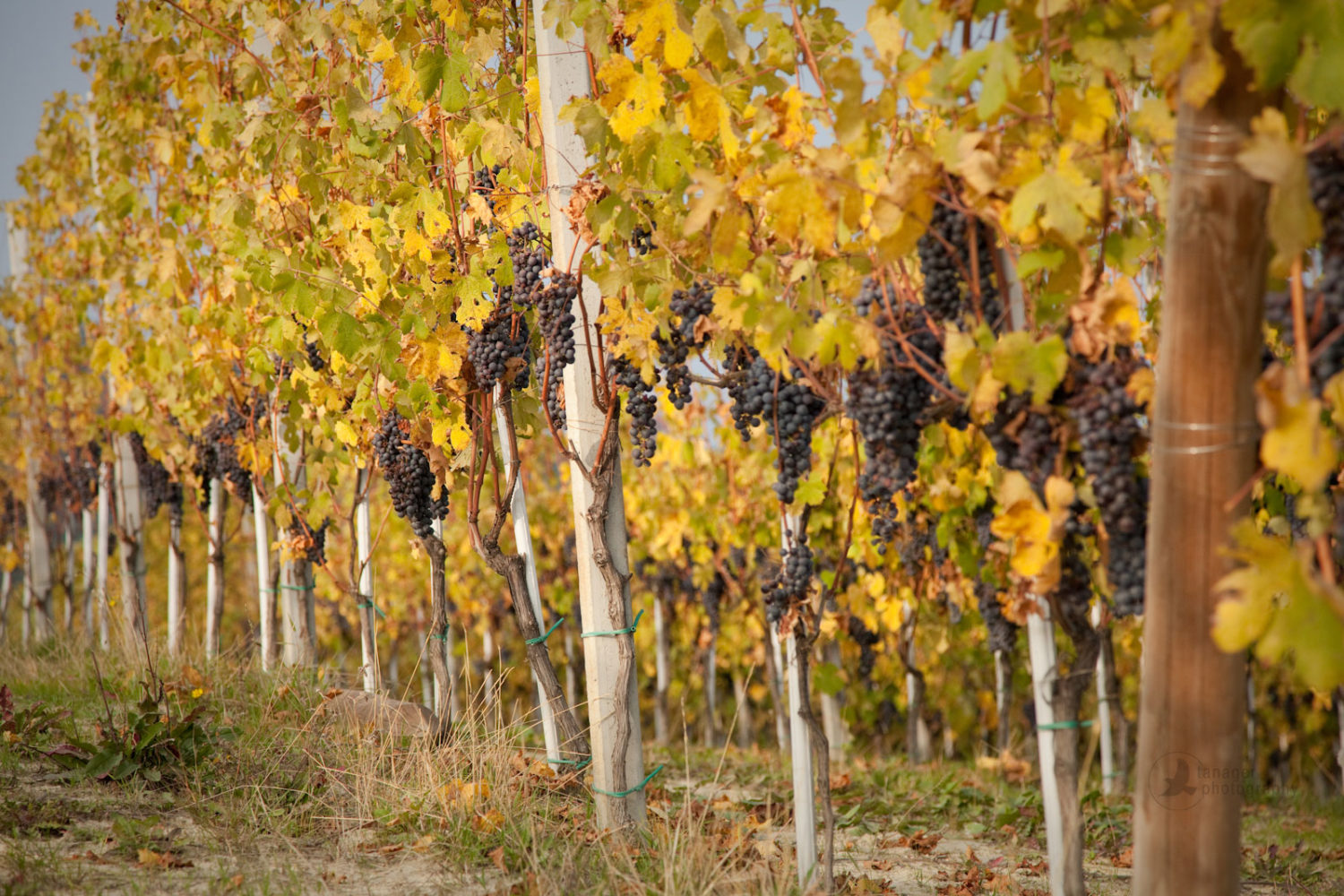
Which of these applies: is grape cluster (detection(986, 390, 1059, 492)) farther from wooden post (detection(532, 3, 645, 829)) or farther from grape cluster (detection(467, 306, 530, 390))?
grape cluster (detection(467, 306, 530, 390))

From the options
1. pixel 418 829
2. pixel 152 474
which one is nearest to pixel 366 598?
pixel 418 829

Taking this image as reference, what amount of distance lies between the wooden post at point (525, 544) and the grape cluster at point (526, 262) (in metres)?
0.55

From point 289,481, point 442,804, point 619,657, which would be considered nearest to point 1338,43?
point 619,657

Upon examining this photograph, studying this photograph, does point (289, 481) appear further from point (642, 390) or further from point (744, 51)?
point (744, 51)

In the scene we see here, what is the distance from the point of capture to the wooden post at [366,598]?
14.7ft

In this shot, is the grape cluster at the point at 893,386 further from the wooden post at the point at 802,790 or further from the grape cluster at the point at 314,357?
the grape cluster at the point at 314,357

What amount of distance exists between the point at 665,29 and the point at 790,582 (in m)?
1.59

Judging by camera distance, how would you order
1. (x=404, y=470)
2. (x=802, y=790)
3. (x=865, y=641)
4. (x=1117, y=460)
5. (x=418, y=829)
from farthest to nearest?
(x=865, y=641) < (x=404, y=470) < (x=418, y=829) < (x=802, y=790) < (x=1117, y=460)

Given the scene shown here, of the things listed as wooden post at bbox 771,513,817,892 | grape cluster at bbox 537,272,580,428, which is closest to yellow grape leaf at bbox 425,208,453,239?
grape cluster at bbox 537,272,580,428

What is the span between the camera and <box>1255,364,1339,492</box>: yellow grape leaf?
146 cm

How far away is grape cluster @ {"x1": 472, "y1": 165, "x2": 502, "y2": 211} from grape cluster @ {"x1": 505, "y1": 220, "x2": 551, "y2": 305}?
0.28 m

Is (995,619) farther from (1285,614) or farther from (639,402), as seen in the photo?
(1285,614)

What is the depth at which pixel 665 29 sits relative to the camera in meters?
2.55

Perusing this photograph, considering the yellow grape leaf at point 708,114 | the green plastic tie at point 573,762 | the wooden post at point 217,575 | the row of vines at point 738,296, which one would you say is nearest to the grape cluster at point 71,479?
the wooden post at point 217,575
